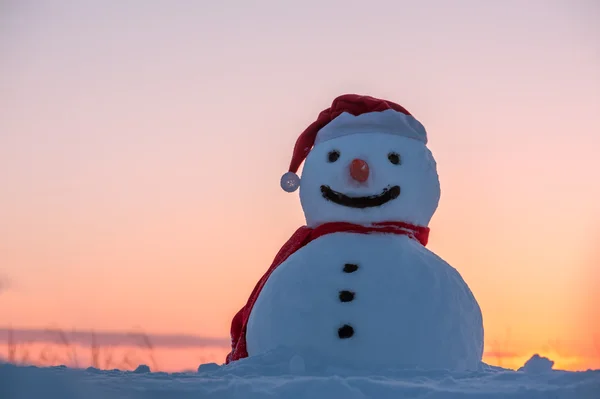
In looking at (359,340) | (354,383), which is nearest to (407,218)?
(359,340)

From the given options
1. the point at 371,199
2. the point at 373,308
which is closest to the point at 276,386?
the point at 373,308

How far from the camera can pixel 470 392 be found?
4.00 metres

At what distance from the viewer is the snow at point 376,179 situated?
21.5 ft

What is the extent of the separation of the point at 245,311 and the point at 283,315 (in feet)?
3.02

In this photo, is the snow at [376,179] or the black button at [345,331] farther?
the snow at [376,179]

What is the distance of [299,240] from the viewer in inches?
276

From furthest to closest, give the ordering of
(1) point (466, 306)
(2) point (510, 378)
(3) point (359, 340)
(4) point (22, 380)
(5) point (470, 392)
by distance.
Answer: (1) point (466, 306)
(3) point (359, 340)
(2) point (510, 378)
(5) point (470, 392)
(4) point (22, 380)

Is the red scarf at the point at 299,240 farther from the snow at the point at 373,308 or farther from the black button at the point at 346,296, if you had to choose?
the black button at the point at 346,296

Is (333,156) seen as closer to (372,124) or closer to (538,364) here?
(372,124)

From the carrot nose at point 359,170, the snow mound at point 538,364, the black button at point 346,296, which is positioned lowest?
the snow mound at point 538,364

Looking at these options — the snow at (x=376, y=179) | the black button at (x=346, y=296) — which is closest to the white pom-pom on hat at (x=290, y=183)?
the snow at (x=376, y=179)

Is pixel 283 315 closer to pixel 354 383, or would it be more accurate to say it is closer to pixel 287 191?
pixel 287 191

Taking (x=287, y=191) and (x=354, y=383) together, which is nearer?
(x=354, y=383)

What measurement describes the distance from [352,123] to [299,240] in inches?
43.4
